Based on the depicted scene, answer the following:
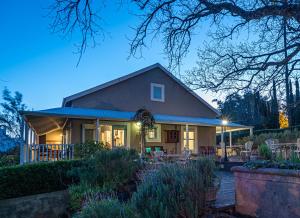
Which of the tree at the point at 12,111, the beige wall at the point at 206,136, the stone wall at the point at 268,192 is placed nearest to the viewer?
the stone wall at the point at 268,192

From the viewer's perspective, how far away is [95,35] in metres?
5.30

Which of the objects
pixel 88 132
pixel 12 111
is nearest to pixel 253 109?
pixel 88 132

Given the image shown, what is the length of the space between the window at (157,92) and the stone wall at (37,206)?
11.4 m

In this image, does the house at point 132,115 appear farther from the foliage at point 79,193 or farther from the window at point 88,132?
the foliage at point 79,193

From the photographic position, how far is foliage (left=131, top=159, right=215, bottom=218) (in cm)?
379

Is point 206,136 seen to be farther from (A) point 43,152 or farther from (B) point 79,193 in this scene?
(B) point 79,193

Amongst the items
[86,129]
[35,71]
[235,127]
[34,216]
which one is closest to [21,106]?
[35,71]

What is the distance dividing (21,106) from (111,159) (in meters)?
26.4

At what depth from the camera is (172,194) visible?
4.04 metres

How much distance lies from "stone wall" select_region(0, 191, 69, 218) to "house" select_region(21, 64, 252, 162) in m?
5.97

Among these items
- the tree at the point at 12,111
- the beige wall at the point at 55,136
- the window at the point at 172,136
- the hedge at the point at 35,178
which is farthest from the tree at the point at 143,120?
the tree at the point at 12,111

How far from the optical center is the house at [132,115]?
15203 mm

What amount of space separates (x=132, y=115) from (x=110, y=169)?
8694 millimetres

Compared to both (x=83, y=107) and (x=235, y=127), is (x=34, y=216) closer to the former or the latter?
(x=83, y=107)
